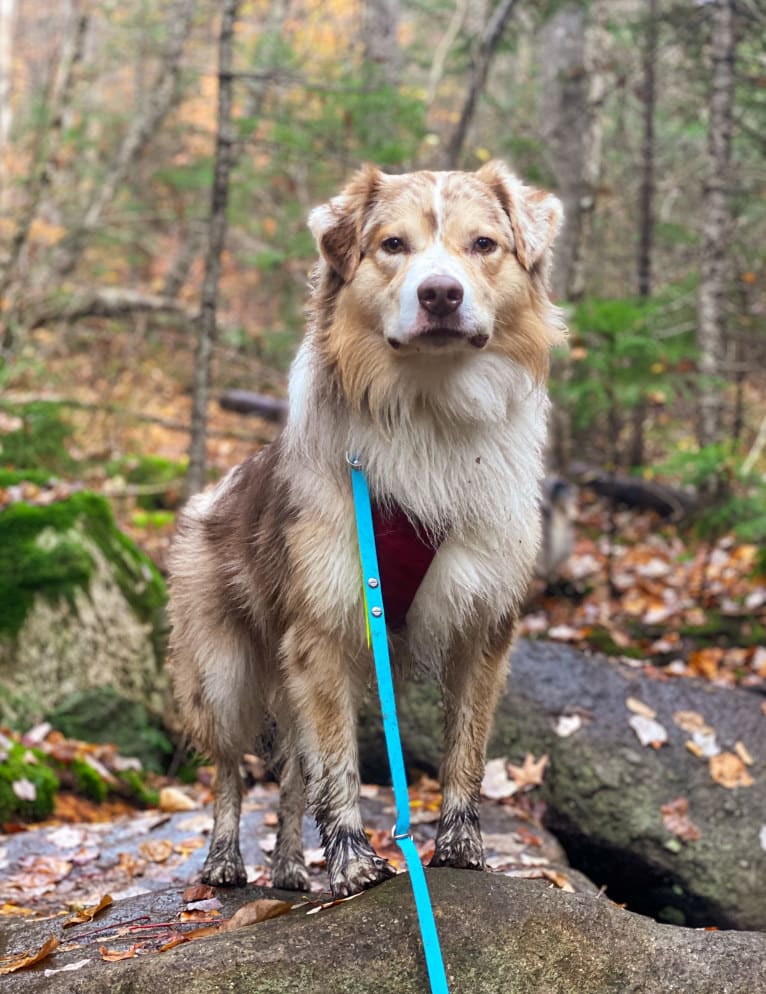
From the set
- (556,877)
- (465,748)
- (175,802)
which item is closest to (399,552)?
(465,748)

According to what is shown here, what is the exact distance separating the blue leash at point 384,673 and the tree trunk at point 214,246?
5.78 meters

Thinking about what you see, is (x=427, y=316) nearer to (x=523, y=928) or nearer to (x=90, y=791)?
(x=523, y=928)

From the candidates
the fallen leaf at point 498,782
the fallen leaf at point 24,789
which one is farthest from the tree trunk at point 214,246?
the fallen leaf at point 498,782

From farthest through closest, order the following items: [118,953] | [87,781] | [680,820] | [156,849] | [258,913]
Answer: [87,781] < [680,820] < [156,849] < [258,913] < [118,953]

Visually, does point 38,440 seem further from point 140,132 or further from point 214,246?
point 140,132

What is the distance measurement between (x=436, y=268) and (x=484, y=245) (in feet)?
1.22

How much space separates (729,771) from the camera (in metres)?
5.79

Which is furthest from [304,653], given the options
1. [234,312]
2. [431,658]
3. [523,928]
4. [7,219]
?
[234,312]

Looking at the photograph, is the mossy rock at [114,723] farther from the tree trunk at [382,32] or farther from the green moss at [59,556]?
the tree trunk at [382,32]

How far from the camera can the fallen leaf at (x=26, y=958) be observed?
10.00 feet

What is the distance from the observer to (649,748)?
587 centimetres

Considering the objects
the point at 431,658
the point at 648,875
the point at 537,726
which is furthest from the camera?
the point at 537,726

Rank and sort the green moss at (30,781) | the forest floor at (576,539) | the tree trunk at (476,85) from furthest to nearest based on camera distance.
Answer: the tree trunk at (476,85), the forest floor at (576,539), the green moss at (30,781)

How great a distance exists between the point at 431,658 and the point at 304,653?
19.1 inches
